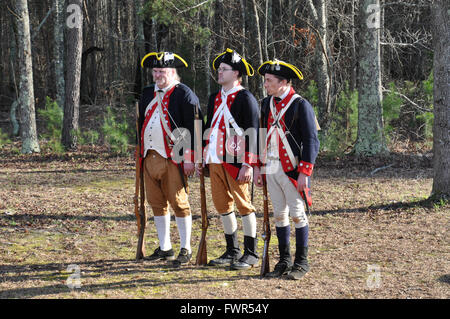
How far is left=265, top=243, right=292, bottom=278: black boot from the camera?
5.16 m

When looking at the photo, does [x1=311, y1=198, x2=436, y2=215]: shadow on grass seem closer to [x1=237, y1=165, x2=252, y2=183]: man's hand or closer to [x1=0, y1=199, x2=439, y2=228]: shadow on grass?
[x1=0, y1=199, x2=439, y2=228]: shadow on grass

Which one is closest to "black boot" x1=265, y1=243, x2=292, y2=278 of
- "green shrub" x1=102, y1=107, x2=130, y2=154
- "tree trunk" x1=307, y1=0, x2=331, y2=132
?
"tree trunk" x1=307, y1=0, x2=331, y2=132

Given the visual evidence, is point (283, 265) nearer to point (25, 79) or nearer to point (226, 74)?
point (226, 74)

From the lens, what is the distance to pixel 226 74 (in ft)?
17.4

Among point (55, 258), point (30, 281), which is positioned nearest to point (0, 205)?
point (55, 258)

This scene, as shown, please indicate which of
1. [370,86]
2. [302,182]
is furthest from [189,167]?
[370,86]

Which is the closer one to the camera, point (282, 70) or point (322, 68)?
point (282, 70)

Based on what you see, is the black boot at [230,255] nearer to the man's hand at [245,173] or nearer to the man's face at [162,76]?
the man's hand at [245,173]

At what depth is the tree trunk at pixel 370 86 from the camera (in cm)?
1177

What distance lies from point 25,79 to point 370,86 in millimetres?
8337

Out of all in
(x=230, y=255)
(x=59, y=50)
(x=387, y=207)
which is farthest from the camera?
(x=59, y=50)

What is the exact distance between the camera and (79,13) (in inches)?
567
